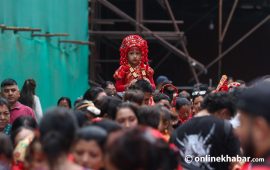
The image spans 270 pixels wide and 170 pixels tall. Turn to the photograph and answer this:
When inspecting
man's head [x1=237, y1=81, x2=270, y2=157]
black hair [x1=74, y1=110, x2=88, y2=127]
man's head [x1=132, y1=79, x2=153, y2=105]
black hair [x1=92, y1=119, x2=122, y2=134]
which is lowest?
man's head [x1=132, y1=79, x2=153, y2=105]

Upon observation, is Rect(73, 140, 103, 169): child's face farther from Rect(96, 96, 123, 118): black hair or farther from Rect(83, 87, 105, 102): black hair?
Rect(83, 87, 105, 102): black hair

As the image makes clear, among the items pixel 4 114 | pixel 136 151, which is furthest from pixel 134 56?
pixel 136 151

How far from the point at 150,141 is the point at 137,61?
8173mm

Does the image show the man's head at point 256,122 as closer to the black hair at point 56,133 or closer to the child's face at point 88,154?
the black hair at point 56,133

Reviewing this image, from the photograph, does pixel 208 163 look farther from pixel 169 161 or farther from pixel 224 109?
pixel 169 161

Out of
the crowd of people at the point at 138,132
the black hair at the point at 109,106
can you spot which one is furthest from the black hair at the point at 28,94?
the black hair at the point at 109,106

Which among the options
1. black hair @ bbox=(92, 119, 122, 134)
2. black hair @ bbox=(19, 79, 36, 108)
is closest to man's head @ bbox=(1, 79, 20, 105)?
black hair @ bbox=(19, 79, 36, 108)

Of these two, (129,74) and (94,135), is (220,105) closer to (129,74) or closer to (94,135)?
(94,135)

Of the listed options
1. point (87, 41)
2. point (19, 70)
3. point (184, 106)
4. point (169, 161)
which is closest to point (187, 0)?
point (87, 41)

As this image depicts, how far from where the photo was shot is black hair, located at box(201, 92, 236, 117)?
895 cm

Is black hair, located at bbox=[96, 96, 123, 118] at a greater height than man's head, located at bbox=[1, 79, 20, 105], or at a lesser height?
greater

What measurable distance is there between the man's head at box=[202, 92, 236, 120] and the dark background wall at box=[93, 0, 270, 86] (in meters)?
15.2

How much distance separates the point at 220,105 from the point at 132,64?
4919 millimetres

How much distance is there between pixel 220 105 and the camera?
8.96 m
